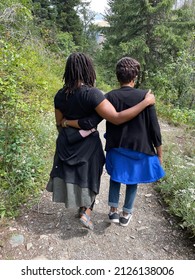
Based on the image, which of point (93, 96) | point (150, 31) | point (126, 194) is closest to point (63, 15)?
point (150, 31)

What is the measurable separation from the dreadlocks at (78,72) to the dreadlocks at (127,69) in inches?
9.9

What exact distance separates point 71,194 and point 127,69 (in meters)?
1.31

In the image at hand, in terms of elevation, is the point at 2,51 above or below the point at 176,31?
below

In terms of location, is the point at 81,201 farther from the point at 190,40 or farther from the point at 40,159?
the point at 190,40

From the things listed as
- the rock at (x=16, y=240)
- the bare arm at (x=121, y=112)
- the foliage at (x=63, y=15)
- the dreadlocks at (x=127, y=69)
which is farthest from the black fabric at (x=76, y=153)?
the foliage at (x=63, y=15)

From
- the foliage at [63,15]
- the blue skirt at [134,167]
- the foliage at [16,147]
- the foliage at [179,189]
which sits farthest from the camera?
the foliage at [63,15]

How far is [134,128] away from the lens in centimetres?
215

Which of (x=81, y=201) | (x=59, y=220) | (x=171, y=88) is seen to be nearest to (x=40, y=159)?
(x=59, y=220)

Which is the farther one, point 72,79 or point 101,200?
point 101,200

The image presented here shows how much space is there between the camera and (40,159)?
356 centimetres

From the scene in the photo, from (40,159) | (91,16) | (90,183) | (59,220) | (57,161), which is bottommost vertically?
(59,220)

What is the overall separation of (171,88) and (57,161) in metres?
7.94

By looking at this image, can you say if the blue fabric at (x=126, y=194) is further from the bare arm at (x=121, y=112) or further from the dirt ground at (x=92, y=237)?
the bare arm at (x=121, y=112)

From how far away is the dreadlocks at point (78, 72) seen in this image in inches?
79.4
